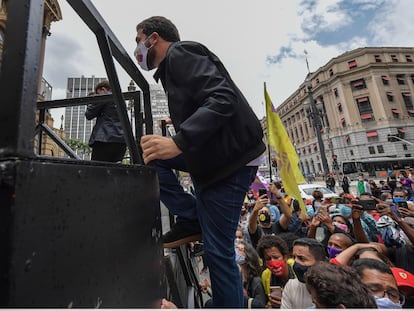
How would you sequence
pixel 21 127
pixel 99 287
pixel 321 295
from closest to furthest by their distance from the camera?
pixel 21 127 → pixel 99 287 → pixel 321 295

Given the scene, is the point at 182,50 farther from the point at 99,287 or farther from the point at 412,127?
the point at 412,127

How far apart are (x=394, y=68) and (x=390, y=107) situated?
30.4 ft

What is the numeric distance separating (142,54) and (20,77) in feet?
3.33

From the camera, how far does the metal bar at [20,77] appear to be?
1.73 ft

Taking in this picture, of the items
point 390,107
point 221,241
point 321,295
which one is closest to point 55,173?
point 221,241

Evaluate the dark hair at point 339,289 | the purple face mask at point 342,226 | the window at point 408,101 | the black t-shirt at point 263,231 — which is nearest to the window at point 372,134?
the window at point 408,101

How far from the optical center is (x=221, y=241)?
1217mm

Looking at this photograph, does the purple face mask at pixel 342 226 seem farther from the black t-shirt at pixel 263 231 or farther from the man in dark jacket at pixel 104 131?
the man in dark jacket at pixel 104 131

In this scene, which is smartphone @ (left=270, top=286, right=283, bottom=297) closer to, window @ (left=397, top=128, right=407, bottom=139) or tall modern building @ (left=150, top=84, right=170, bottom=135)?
tall modern building @ (left=150, top=84, right=170, bottom=135)

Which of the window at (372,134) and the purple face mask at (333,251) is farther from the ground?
the window at (372,134)

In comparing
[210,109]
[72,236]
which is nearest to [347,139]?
[210,109]

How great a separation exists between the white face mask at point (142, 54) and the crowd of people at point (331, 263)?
1.95 m

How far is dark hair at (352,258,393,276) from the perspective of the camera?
213 cm

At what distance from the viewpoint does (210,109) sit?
104cm
